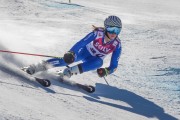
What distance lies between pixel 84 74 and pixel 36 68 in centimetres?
143

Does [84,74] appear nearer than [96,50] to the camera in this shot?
No

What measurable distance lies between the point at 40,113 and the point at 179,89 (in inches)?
158

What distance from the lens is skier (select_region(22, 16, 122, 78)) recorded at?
6.94 metres

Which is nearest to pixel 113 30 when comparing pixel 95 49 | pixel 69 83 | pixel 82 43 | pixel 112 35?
pixel 112 35

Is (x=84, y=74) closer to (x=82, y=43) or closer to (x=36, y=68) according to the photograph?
(x=82, y=43)

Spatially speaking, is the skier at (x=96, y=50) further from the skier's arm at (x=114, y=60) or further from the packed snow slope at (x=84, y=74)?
the packed snow slope at (x=84, y=74)

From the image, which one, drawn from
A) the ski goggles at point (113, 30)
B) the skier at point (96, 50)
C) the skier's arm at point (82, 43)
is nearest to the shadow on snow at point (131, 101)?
the skier at point (96, 50)

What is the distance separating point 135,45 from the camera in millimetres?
11773

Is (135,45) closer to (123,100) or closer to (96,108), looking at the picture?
(123,100)

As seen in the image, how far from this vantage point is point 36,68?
6746mm

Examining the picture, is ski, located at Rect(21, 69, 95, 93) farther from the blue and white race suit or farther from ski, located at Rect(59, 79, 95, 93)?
the blue and white race suit

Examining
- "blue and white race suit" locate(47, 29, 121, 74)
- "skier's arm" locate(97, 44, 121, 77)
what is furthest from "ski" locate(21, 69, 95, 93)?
"blue and white race suit" locate(47, 29, 121, 74)

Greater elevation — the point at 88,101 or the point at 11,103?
the point at 11,103

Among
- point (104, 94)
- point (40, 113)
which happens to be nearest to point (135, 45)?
point (104, 94)
